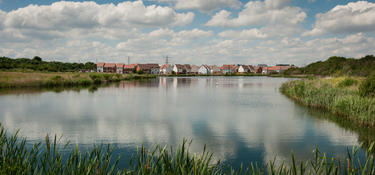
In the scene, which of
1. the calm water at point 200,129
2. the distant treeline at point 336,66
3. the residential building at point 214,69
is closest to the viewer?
the calm water at point 200,129

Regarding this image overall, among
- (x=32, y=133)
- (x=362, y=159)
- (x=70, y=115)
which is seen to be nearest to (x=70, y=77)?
(x=70, y=115)

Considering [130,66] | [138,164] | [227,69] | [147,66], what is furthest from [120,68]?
[138,164]

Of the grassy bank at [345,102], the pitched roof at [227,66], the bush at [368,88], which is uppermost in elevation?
the pitched roof at [227,66]

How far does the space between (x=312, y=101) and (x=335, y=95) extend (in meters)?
2.27

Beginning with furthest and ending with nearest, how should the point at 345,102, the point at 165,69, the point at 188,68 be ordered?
the point at 188,68 < the point at 165,69 < the point at 345,102

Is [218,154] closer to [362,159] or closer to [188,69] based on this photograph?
[362,159]

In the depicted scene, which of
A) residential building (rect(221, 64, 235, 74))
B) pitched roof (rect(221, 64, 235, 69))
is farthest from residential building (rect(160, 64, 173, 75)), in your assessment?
pitched roof (rect(221, 64, 235, 69))

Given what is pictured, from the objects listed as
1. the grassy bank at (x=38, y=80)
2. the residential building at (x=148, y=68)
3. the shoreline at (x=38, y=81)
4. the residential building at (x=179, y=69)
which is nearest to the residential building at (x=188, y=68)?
the residential building at (x=179, y=69)

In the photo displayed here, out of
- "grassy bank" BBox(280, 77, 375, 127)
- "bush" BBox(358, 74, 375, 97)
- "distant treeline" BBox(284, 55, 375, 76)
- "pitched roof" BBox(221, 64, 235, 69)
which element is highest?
"pitched roof" BBox(221, 64, 235, 69)

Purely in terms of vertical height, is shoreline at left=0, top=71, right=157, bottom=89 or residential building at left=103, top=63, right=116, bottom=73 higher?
residential building at left=103, top=63, right=116, bottom=73

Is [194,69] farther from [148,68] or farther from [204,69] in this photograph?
[148,68]

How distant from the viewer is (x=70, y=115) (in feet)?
58.3

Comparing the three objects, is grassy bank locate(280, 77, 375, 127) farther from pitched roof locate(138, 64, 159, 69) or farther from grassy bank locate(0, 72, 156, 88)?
pitched roof locate(138, 64, 159, 69)

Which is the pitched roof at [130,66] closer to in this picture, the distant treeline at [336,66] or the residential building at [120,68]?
the residential building at [120,68]
